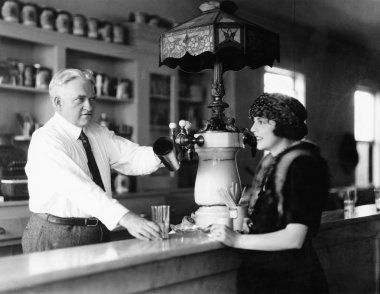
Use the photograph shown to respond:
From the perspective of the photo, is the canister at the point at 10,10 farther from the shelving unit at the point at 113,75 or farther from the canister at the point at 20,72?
the canister at the point at 20,72

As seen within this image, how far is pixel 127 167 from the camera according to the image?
8.02 ft

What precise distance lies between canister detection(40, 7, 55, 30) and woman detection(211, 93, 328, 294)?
279 cm

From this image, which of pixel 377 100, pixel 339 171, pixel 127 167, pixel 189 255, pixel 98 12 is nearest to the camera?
pixel 189 255

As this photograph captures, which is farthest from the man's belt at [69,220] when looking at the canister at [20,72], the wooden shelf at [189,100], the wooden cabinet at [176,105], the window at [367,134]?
the wooden shelf at [189,100]

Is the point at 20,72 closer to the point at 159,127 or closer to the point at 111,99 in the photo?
the point at 111,99

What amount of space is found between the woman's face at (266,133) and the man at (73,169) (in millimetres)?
500

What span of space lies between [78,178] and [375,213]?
63.0 inches

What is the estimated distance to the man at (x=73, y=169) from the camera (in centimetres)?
184

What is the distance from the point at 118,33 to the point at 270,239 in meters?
3.42

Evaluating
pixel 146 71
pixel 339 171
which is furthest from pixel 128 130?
pixel 339 171

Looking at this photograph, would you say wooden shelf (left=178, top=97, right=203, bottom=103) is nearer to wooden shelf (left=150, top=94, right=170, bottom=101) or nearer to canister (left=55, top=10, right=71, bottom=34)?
wooden shelf (left=150, top=94, right=170, bottom=101)

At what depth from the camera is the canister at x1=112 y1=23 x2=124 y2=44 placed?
14.9ft

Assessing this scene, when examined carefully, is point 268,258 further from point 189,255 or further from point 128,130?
point 128,130

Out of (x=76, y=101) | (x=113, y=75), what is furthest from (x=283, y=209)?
(x=113, y=75)
